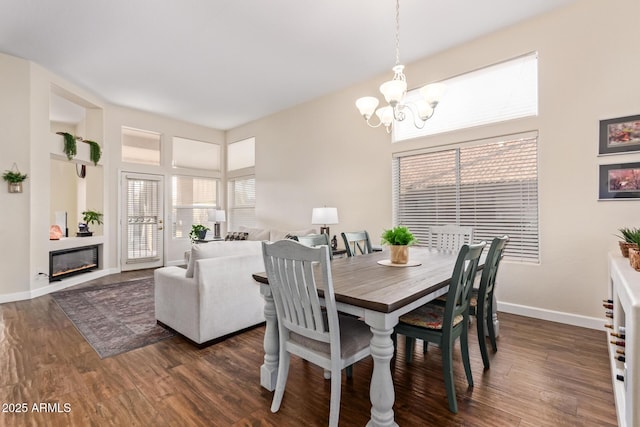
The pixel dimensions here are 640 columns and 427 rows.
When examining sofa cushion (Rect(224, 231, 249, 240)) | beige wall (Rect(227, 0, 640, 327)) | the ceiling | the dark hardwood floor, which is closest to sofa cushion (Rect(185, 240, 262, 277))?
the dark hardwood floor

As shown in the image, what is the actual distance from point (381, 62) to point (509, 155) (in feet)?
6.80

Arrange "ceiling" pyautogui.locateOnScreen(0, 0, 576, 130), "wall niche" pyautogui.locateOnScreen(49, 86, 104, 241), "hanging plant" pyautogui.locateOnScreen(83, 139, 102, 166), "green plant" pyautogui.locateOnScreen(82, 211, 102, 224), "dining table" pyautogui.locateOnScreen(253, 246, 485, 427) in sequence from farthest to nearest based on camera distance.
A: "green plant" pyautogui.locateOnScreen(82, 211, 102, 224)
"hanging plant" pyautogui.locateOnScreen(83, 139, 102, 166)
"wall niche" pyautogui.locateOnScreen(49, 86, 104, 241)
"ceiling" pyautogui.locateOnScreen(0, 0, 576, 130)
"dining table" pyautogui.locateOnScreen(253, 246, 485, 427)

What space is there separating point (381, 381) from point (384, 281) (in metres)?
0.55

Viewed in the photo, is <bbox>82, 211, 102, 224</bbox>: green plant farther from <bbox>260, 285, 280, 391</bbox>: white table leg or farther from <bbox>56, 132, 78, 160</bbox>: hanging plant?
<bbox>260, 285, 280, 391</bbox>: white table leg

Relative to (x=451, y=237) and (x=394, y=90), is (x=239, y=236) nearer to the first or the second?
(x=451, y=237)

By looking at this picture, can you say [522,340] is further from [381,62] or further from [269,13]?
[269,13]

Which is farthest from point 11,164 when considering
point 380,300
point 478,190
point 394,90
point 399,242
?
point 478,190

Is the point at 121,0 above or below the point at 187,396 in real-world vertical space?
above

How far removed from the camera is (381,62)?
4.16 m

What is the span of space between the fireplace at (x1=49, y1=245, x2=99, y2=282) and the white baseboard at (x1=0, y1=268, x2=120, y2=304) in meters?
0.12

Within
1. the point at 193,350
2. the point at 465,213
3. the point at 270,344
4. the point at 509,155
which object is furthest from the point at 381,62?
the point at 193,350

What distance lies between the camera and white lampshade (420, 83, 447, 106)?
244 centimetres

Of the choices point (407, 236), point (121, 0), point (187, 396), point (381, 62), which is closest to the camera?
point (187, 396)

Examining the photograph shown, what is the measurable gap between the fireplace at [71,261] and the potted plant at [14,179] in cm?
108
